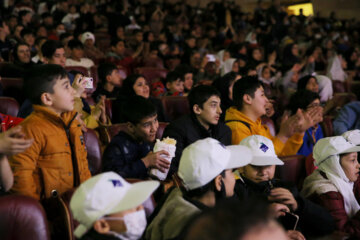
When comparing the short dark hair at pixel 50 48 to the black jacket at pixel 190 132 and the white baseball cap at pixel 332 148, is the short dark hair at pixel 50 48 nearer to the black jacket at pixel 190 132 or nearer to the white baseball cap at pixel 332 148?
the black jacket at pixel 190 132

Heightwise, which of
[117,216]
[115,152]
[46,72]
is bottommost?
[115,152]

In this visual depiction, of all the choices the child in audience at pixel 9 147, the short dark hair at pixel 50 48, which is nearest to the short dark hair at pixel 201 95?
the child in audience at pixel 9 147

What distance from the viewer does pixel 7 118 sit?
2541mm

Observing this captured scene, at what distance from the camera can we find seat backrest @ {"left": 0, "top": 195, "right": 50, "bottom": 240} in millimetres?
1608

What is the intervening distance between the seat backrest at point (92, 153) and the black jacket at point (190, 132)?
1.57ft

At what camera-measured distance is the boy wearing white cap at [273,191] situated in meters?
1.97

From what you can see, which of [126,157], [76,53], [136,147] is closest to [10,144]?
[126,157]

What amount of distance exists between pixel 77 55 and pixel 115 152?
3446 mm

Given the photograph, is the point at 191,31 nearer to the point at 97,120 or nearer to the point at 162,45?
the point at 162,45

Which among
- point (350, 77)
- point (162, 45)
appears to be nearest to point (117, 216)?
point (162, 45)

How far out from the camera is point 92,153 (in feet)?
8.86

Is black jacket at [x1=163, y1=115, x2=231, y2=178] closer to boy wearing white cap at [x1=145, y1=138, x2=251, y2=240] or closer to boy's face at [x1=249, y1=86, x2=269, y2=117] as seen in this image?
boy's face at [x1=249, y1=86, x2=269, y2=117]

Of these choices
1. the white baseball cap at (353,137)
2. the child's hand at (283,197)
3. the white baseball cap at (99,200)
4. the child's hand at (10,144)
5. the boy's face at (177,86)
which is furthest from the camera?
the boy's face at (177,86)

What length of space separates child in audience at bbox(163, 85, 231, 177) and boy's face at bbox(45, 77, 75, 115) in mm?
804
